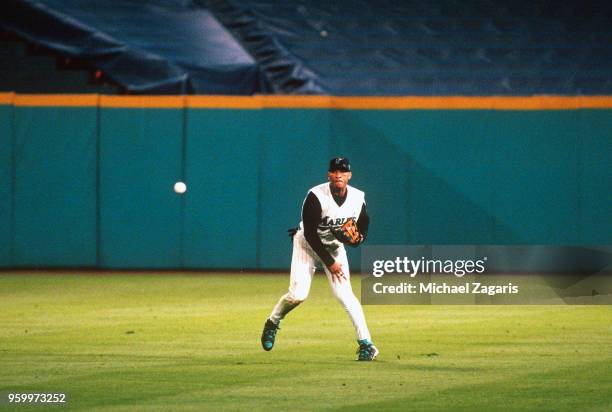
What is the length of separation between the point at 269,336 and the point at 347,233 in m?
1.13

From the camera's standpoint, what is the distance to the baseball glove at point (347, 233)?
11062 millimetres

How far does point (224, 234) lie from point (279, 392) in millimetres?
11106

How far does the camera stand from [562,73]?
79.3 ft

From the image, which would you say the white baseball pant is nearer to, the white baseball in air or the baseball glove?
the baseball glove

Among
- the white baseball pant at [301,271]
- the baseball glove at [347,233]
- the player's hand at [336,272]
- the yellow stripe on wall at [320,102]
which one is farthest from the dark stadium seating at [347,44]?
the player's hand at [336,272]

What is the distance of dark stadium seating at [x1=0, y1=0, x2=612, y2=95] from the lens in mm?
23672

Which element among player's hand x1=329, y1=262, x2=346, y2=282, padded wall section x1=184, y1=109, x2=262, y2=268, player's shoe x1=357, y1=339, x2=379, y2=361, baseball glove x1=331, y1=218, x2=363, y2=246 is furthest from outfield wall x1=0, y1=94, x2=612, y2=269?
player's shoe x1=357, y1=339, x2=379, y2=361

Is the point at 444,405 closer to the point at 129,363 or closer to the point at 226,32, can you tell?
the point at 129,363

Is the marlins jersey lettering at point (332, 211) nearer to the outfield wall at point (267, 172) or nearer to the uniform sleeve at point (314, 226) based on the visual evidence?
the uniform sleeve at point (314, 226)

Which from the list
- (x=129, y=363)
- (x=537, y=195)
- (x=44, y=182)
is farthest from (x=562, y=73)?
(x=129, y=363)

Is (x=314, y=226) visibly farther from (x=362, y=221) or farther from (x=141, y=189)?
(x=141, y=189)

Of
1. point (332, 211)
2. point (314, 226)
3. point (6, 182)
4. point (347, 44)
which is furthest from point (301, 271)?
point (347, 44)

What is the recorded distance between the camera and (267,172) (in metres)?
20.1

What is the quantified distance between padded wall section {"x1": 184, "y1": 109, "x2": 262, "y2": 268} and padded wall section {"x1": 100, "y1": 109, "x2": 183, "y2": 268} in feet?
0.75
